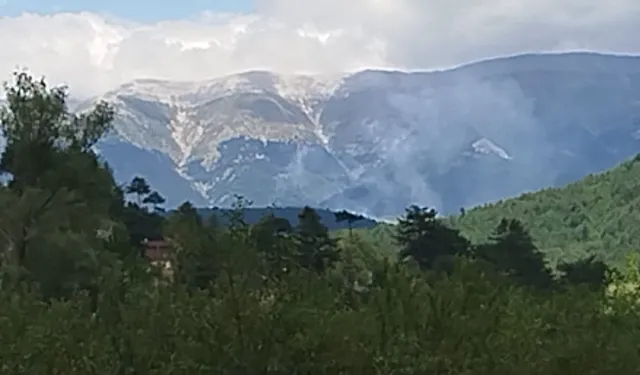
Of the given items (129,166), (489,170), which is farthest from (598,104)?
(129,166)

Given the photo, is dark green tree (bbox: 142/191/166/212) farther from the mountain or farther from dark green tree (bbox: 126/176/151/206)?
the mountain

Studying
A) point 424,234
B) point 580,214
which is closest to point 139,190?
point 424,234

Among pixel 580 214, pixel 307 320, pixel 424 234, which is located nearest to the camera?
pixel 307 320

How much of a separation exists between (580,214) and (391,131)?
320ft

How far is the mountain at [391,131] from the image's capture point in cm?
13775

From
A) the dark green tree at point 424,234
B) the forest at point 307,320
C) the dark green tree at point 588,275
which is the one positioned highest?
the dark green tree at point 424,234

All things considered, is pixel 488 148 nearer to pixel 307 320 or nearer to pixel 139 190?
pixel 139 190

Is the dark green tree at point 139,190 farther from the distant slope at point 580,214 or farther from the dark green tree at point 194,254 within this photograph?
the dark green tree at point 194,254

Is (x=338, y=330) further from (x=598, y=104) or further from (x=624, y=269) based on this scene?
(x=598, y=104)

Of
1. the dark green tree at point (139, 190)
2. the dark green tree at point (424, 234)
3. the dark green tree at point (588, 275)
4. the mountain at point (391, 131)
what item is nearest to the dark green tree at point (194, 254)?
the dark green tree at point (588, 275)

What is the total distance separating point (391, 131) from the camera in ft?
524

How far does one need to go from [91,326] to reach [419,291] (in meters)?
1.73

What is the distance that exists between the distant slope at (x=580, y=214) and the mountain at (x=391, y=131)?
56949 millimetres

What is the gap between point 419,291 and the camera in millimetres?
6344
